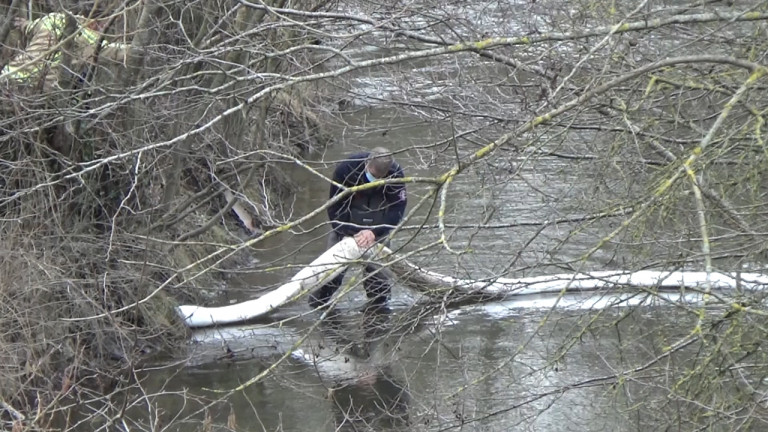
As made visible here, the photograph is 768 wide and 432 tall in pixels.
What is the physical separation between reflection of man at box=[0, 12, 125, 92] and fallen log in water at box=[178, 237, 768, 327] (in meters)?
2.24

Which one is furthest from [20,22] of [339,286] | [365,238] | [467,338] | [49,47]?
[467,338]

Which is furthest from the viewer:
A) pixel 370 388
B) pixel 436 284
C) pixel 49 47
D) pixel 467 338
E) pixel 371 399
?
pixel 467 338

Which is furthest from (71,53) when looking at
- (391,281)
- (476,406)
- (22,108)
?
(476,406)

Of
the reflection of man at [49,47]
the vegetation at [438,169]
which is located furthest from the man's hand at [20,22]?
the vegetation at [438,169]

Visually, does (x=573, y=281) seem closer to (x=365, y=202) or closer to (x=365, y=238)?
(x=365, y=238)

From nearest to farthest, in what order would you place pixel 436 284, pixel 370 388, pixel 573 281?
1. pixel 573 281
2. pixel 436 284
3. pixel 370 388

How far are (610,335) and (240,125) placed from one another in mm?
3714

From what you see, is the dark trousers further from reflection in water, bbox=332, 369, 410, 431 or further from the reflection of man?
the reflection of man

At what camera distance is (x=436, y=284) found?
634 cm

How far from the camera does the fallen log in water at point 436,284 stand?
562cm

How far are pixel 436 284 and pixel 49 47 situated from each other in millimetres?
3628

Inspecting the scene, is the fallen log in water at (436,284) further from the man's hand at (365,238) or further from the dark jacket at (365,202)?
the dark jacket at (365,202)

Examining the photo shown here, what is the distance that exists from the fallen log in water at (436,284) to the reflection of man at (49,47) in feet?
7.33

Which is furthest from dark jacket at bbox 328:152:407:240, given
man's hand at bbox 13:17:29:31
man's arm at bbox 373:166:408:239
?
man's hand at bbox 13:17:29:31
